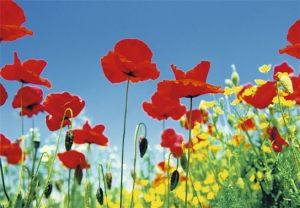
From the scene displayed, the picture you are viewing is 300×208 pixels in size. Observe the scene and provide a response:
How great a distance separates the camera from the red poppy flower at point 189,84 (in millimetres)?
1545

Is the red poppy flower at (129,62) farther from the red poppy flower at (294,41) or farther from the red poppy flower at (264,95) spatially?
the red poppy flower at (264,95)

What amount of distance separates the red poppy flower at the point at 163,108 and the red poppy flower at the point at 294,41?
0.56 metres

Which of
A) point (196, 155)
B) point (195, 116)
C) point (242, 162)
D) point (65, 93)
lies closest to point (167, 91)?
point (65, 93)

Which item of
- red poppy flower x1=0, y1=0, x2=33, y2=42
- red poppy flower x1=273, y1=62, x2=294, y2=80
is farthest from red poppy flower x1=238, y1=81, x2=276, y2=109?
red poppy flower x1=0, y1=0, x2=33, y2=42

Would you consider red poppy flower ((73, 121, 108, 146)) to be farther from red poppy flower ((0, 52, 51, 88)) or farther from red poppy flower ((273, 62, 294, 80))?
red poppy flower ((273, 62, 294, 80))

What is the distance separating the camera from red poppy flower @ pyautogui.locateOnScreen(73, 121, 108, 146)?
6.77ft

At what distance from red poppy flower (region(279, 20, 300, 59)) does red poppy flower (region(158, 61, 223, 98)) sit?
27cm

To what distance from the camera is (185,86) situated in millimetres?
1567

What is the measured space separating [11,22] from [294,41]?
917 mm

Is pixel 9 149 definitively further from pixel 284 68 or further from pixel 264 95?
pixel 284 68

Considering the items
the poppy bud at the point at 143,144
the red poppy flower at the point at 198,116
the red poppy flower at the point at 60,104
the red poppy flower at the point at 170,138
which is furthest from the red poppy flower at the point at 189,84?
the red poppy flower at the point at 198,116

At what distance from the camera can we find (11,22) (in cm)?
146

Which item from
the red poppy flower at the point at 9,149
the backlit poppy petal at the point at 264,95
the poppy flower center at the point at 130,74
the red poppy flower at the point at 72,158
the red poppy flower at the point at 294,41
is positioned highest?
the red poppy flower at the point at 294,41

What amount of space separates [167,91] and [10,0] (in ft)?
1.85
